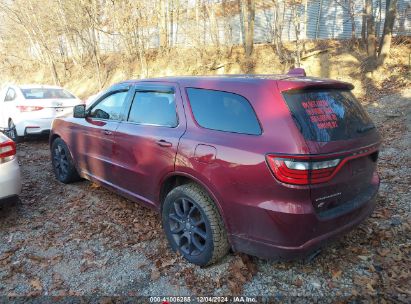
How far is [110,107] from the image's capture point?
4.37 m

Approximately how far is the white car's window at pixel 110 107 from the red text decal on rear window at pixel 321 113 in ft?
7.79

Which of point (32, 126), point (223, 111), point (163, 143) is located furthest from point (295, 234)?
point (32, 126)

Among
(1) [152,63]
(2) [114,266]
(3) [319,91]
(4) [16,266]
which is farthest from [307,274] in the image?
(1) [152,63]

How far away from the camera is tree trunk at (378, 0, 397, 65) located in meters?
9.98

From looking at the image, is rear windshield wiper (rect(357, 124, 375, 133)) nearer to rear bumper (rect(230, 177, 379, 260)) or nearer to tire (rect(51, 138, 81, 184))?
rear bumper (rect(230, 177, 379, 260))

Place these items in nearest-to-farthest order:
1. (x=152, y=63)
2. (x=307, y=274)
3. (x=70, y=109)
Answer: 1. (x=307, y=274)
2. (x=70, y=109)
3. (x=152, y=63)

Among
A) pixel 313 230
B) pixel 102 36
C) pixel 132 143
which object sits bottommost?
pixel 313 230

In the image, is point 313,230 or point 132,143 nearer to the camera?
point 313,230

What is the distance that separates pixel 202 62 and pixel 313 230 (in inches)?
539

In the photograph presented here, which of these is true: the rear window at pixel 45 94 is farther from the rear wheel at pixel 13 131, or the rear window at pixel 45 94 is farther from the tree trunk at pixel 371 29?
the tree trunk at pixel 371 29

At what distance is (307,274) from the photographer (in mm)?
2971

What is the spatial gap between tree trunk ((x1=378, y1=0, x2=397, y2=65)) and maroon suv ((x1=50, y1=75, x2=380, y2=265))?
877 centimetres

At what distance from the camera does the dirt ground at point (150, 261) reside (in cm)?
285

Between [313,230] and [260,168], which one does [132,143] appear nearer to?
[260,168]
